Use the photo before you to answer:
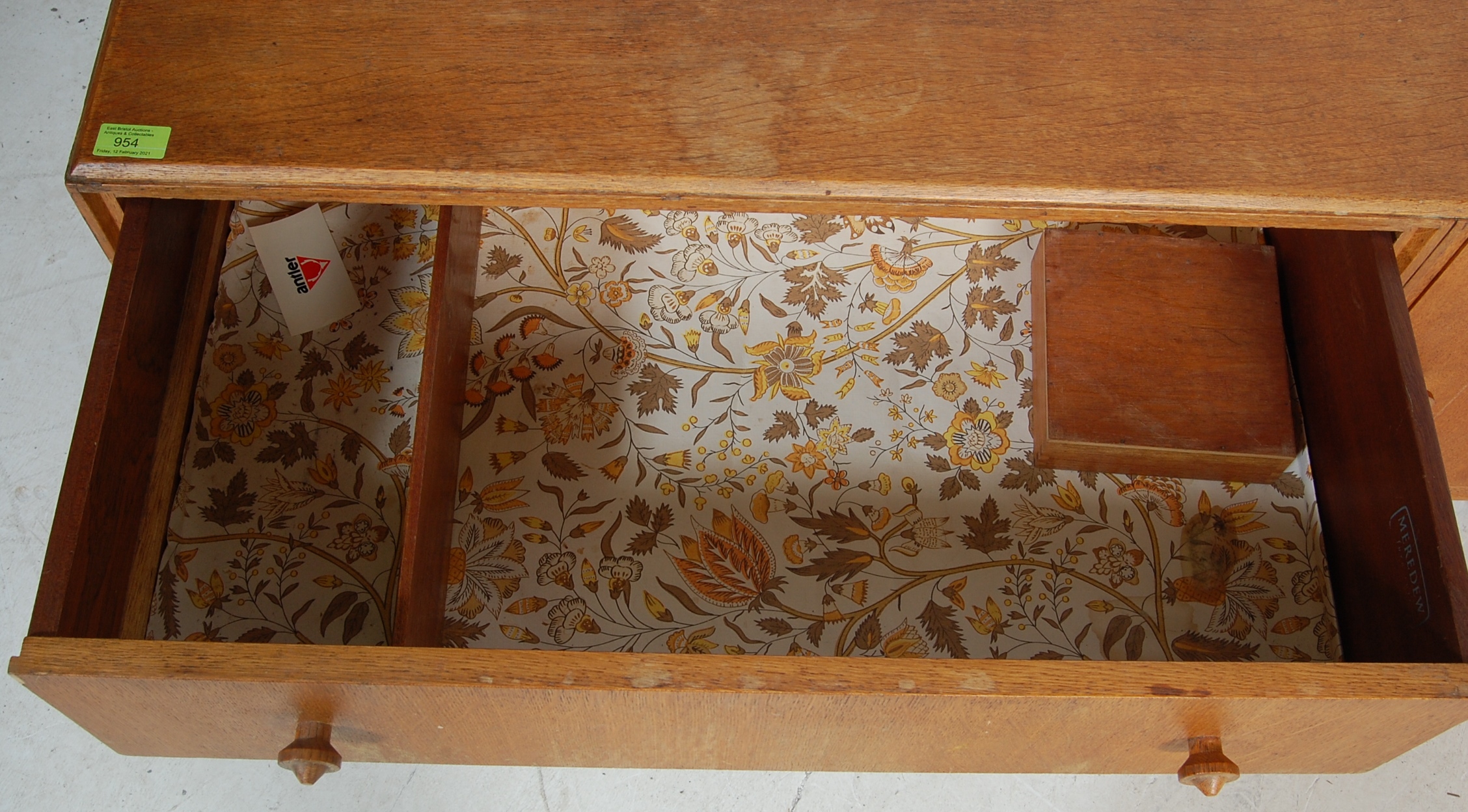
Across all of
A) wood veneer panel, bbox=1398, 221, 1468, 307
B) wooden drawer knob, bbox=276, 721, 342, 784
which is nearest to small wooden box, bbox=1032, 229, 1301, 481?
wood veneer panel, bbox=1398, 221, 1468, 307

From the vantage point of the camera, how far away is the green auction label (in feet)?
2.68

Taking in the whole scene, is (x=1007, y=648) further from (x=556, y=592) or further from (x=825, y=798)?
(x=556, y=592)

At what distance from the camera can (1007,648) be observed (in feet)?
3.26

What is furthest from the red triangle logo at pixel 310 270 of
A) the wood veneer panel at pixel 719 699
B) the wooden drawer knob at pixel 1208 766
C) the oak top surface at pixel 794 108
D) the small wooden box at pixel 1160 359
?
the wooden drawer knob at pixel 1208 766

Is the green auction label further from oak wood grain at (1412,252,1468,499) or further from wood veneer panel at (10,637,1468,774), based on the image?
oak wood grain at (1412,252,1468,499)

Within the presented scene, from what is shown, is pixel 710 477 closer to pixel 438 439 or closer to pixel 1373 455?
pixel 438 439

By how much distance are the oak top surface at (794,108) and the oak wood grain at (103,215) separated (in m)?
0.04

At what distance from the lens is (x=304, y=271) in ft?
3.58

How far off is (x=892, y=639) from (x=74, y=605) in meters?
0.63

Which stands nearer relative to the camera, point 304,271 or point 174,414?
point 174,414

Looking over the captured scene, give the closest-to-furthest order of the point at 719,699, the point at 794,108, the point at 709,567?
the point at 719,699 → the point at 794,108 → the point at 709,567

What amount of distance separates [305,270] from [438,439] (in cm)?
28

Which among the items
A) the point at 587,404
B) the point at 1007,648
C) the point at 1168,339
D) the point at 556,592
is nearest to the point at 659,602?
the point at 556,592

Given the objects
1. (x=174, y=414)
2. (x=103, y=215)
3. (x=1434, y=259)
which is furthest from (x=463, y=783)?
(x=1434, y=259)
